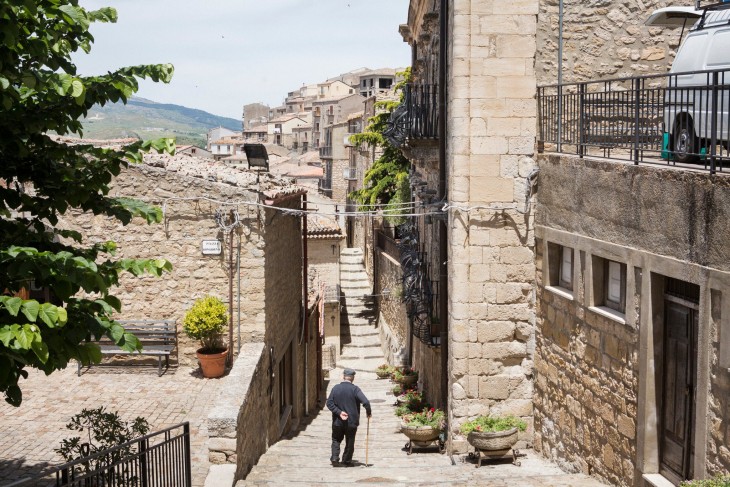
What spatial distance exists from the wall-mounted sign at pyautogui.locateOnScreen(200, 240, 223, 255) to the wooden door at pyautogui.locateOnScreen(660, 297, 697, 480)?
23.7 feet

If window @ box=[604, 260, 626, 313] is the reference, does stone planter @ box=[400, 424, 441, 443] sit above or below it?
below

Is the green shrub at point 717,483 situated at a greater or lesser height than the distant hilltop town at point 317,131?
lesser

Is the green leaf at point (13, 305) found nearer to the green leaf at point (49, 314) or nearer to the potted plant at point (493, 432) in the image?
the green leaf at point (49, 314)

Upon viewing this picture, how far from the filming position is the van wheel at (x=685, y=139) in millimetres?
9602

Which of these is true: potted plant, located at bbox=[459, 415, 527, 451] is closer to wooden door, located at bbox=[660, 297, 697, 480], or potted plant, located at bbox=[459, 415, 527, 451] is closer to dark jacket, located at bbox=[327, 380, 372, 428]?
dark jacket, located at bbox=[327, 380, 372, 428]

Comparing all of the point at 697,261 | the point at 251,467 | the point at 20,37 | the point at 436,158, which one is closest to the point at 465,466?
the point at 251,467

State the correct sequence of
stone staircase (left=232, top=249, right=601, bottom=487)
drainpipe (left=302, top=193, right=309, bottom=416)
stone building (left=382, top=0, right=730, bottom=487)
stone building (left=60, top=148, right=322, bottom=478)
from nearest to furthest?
stone building (left=382, top=0, right=730, bottom=487), stone staircase (left=232, top=249, right=601, bottom=487), stone building (left=60, top=148, right=322, bottom=478), drainpipe (left=302, top=193, right=309, bottom=416)

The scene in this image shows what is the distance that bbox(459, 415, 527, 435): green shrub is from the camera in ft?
40.3

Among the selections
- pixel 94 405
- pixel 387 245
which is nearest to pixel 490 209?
pixel 94 405

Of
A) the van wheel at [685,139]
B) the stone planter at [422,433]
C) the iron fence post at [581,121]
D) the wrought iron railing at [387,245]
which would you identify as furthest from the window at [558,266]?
the wrought iron railing at [387,245]

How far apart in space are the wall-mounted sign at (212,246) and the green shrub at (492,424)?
4.65 m

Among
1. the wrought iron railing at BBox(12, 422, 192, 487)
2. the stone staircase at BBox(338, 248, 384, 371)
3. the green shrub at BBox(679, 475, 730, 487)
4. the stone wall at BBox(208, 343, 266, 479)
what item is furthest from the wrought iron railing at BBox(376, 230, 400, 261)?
the green shrub at BBox(679, 475, 730, 487)

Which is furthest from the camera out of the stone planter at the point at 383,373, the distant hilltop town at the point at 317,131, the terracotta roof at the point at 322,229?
the distant hilltop town at the point at 317,131

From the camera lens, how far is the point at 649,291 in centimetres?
914
